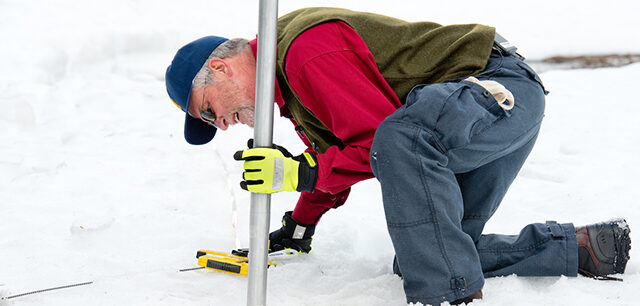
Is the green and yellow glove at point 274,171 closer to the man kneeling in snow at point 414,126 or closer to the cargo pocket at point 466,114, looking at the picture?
the man kneeling in snow at point 414,126

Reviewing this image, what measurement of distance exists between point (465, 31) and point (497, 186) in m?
0.43

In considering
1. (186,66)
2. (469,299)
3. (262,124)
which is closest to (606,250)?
(469,299)

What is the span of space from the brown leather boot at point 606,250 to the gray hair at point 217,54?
1.09 meters

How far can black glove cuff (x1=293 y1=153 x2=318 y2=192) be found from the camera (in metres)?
1.36

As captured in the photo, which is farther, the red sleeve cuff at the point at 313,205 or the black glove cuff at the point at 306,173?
the red sleeve cuff at the point at 313,205

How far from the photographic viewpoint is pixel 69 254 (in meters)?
1.82

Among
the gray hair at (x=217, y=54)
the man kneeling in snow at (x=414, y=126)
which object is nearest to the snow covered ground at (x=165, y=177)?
the man kneeling in snow at (x=414, y=126)

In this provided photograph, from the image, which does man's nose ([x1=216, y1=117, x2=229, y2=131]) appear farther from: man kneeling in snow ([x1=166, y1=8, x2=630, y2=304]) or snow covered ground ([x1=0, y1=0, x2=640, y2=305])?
snow covered ground ([x1=0, y1=0, x2=640, y2=305])

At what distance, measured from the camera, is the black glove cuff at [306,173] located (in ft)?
4.48

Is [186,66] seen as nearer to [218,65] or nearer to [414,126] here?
[218,65]

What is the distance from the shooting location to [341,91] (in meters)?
1.36

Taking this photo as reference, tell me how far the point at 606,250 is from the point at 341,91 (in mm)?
853

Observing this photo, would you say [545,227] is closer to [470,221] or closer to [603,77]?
[470,221]

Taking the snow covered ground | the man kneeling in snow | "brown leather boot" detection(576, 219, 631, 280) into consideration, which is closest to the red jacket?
the man kneeling in snow
